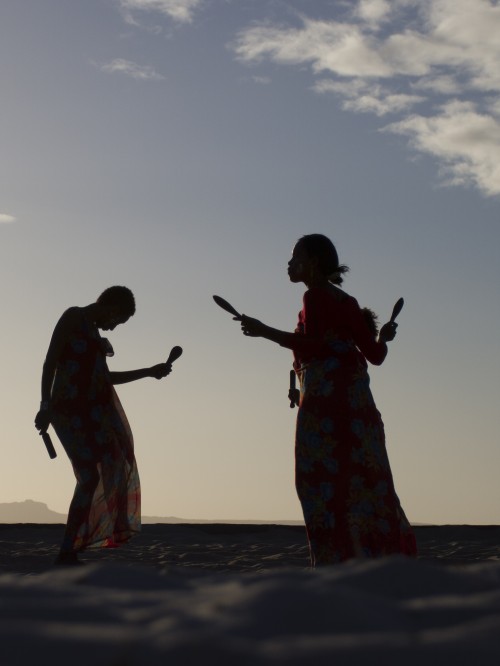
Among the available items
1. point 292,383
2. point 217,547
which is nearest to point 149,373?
point 292,383

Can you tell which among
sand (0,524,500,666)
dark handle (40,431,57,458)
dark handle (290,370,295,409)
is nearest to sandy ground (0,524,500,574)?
dark handle (40,431,57,458)

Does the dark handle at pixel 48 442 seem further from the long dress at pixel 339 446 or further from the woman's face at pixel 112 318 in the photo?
the long dress at pixel 339 446

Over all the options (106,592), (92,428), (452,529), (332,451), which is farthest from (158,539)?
(106,592)

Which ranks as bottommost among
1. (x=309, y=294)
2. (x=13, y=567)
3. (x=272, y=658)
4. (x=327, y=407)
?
(x=272, y=658)

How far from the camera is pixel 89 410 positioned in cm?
660

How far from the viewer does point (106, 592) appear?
1.68 metres

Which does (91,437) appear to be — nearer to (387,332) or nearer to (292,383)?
(292,383)

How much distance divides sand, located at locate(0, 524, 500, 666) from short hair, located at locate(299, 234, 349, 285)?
3328 millimetres

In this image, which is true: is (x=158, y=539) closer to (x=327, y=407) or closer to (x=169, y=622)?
(x=327, y=407)

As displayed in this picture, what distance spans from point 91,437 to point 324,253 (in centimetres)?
213

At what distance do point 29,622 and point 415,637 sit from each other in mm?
486

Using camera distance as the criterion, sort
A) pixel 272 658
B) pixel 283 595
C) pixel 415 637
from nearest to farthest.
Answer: pixel 272 658 → pixel 415 637 → pixel 283 595

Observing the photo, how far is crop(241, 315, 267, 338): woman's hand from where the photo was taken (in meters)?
4.85

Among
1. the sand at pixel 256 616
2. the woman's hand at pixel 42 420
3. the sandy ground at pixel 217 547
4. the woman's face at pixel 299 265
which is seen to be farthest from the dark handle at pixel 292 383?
the sand at pixel 256 616
